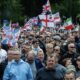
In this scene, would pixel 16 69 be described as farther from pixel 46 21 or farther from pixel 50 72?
pixel 46 21

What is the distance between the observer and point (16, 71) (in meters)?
11.9

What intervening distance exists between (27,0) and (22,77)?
60.0 metres

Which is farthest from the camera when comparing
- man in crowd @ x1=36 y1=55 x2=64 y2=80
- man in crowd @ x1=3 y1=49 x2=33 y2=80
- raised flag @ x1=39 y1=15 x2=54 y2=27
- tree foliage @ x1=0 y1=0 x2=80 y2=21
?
tree foliage @ x1=0 y1=0 x2=80 y2=21

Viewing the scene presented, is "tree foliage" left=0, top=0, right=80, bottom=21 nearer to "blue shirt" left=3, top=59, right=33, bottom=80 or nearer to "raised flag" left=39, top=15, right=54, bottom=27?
"raised flag" left=39, top=15, right=54, bottom=27

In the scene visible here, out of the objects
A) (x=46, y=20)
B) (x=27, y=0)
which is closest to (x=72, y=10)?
(x=27, y=0)

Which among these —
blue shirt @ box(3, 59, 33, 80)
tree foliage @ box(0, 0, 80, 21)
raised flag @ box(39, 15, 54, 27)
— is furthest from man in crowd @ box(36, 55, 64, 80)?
tree foliage @ box(0, 0, 80, 21)

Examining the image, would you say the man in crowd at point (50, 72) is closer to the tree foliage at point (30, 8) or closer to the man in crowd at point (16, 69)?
the man in crowd at point (16, 69)

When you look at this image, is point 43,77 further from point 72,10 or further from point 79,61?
point 72,10

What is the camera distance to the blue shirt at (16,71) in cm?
1184

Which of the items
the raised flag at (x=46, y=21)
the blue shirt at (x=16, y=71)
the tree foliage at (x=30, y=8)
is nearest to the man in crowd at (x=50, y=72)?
the blue shirt at (x=16, y=71)

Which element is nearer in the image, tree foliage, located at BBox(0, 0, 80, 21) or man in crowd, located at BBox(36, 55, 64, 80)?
man in crowd, located at BBox(36, 55, 64, 80)

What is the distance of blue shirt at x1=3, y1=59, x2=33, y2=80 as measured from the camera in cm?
1184

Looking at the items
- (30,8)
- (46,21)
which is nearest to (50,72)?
(46,21)

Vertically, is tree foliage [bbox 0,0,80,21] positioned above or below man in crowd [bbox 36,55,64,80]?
above
